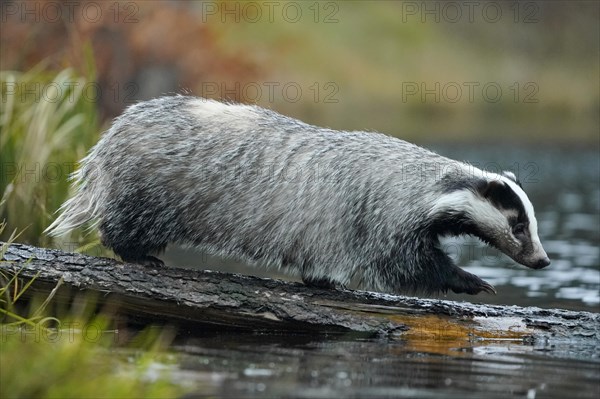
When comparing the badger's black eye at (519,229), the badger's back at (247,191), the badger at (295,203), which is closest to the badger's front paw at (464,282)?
the badger at (295,203)

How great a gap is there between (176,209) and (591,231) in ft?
34.8

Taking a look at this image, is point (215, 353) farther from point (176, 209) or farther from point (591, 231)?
point (591, 231)

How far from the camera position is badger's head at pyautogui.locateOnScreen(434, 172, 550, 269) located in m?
8.47

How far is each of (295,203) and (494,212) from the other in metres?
1.55

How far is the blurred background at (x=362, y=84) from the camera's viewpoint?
1167 cm

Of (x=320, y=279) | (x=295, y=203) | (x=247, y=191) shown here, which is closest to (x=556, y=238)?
(x=320, y=279)

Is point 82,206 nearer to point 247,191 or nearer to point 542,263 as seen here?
point 247,191

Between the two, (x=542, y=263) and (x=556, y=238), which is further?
(x=556, y=238)

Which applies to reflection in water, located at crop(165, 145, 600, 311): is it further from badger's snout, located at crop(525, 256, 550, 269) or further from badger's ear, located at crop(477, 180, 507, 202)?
badger's ear, located at crop(477, 180, 507, 202)

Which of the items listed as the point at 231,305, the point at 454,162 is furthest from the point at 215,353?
the point at 454,162

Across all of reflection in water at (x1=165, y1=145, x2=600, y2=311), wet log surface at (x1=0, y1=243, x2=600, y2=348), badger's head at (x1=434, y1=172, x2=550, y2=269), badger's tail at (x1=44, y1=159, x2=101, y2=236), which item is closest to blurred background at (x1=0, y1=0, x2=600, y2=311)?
reflection in water at (x1=165, y1=145, x2=600, y2=311)

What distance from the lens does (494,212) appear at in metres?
8.52

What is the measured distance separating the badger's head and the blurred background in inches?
87.8

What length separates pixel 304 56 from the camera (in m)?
61.7
